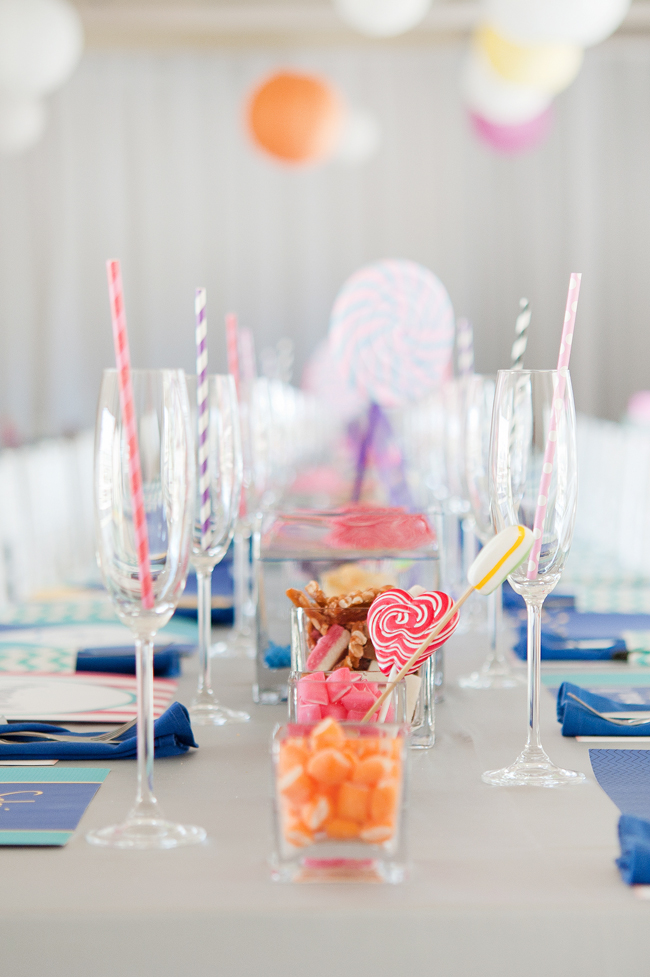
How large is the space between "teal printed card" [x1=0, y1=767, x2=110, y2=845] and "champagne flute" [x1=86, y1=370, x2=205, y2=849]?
0.04 meters

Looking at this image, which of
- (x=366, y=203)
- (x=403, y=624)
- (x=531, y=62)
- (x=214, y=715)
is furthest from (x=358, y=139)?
(x=403, y=624)

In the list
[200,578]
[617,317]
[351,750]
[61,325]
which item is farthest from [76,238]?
[351,750]

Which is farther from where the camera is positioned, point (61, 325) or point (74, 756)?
point (61, 325)

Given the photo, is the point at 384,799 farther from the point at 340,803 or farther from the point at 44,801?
the point at 44,801

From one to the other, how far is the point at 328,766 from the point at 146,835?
191 mm

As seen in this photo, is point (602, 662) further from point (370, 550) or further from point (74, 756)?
point (74, 756)

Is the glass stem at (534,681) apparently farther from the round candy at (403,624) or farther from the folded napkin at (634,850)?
the folded napkin at (634,850)

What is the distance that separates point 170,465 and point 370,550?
42cm

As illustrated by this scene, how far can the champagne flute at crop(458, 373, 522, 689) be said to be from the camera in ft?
4.71

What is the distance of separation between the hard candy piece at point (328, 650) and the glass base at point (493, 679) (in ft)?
0.97

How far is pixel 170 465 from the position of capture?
92cm

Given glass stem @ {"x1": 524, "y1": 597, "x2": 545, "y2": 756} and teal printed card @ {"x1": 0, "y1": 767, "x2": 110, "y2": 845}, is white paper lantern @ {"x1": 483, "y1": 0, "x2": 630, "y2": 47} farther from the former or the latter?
teal printed card @ {"x1": 0, "y1": 767, "x2": 110, "y2": 845}

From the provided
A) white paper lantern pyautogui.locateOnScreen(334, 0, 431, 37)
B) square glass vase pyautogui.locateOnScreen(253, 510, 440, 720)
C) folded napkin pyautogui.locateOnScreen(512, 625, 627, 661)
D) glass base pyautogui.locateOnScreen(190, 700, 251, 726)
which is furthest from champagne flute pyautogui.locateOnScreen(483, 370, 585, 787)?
white paper lantern pyautogui.locateOnScreen(334, 0, 431, 37)

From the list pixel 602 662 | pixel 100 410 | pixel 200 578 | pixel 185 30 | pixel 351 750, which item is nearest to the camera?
pixel 351 750
